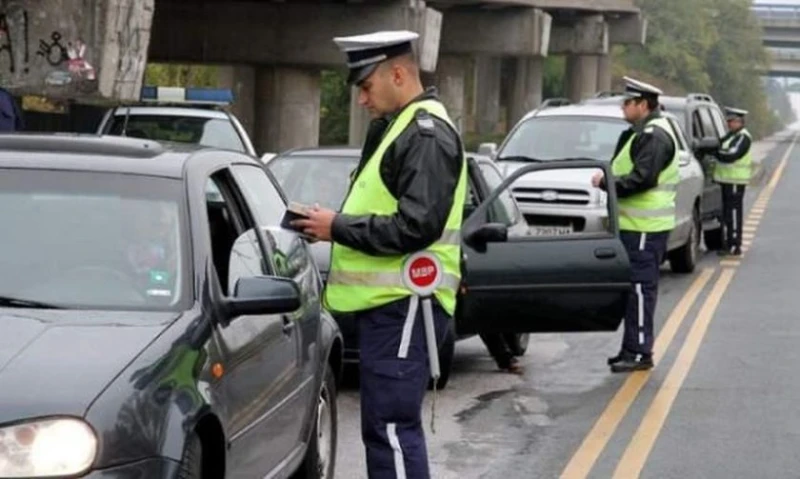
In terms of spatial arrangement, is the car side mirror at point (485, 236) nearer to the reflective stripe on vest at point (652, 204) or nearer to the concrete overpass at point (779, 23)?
the reflective stripe on vest at point (652, 204)

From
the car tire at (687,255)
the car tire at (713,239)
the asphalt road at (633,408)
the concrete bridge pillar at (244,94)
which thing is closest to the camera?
the asphalt road at (633,408)

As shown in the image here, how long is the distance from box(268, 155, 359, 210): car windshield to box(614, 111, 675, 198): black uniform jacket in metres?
1.87

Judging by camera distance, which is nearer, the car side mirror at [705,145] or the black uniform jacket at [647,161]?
the black uniform jacket at [647,161]

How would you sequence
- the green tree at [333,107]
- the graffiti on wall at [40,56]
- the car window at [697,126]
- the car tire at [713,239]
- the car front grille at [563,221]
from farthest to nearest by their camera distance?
the green tree at [333,107] < the car tire at [713,239] < the car window at [697,126] < the graffiti on wall at [40,56] < the car front grille at [563,221]

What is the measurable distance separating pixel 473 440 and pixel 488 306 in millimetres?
1702

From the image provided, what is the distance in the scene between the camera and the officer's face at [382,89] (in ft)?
21.8

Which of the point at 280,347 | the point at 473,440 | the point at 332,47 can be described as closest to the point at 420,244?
the point at 280,347

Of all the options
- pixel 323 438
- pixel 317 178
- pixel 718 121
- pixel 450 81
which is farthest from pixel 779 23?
pixel 323 438

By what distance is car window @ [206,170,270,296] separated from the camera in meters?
7.04

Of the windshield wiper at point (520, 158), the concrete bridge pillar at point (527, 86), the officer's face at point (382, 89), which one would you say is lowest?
the concrete bridge pillar at point (527, 86)

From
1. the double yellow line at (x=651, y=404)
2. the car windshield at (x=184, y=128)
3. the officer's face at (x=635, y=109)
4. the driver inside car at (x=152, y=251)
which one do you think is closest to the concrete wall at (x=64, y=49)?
the car windshield at (x=184, y=128)

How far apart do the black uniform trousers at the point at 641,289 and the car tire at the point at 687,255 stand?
7.79 meters

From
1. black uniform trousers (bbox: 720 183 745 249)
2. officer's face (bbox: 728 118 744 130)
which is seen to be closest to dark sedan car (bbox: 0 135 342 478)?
black uniform trousers (bbox: 720 183 745 249)

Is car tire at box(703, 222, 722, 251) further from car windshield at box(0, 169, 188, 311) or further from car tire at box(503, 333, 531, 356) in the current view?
car windshield at box(0, 169, 188, 311)
